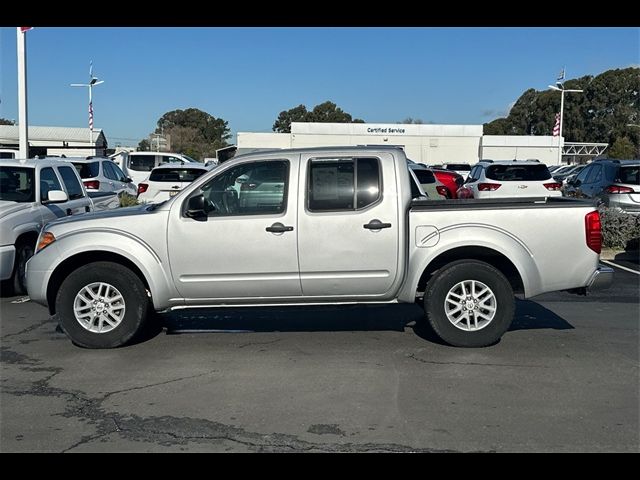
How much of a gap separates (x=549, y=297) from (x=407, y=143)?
49.4 m

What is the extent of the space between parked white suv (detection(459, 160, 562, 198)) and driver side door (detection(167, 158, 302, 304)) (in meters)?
11.3

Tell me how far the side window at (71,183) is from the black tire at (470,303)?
22.0 ft

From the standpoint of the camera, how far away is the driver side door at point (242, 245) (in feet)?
22.5

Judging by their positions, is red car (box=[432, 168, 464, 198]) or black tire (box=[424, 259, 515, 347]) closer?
black tire (box=[424, 259, 515, 347])

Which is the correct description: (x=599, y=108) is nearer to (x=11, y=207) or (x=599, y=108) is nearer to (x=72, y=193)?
(x=72, y=193)

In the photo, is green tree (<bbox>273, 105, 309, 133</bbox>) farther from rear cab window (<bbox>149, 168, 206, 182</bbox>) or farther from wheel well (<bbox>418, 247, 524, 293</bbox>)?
wheel well (<bbox>418, 247, 524, 293</bbox>)

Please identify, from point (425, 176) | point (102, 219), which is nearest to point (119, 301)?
point (102, 219)

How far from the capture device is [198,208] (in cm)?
689

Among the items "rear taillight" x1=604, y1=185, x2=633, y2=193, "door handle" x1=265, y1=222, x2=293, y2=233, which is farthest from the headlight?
"rear taillight" x1=604, y1=185, x2=633, y2=193

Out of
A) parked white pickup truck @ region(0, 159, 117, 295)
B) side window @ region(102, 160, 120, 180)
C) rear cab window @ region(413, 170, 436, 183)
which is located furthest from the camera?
rear cab window @ region(413, 170, 436, 183)

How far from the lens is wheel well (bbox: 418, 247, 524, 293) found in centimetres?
699
